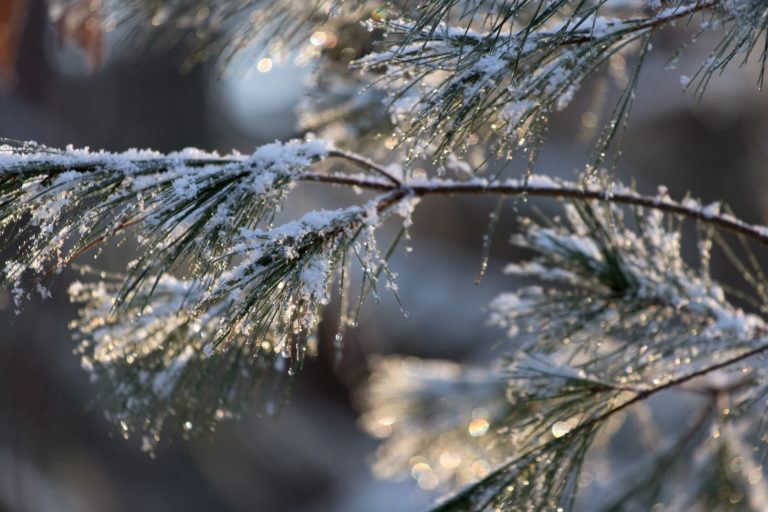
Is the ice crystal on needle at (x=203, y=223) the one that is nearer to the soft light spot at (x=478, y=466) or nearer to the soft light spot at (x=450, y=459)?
the soft light spot at (x=478, y=466)

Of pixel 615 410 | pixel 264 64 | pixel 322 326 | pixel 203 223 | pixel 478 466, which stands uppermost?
pixel 322 326

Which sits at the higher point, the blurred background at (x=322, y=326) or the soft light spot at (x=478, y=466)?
the blurred background at (x=322, y=326)

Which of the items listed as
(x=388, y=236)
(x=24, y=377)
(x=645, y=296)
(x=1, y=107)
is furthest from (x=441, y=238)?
(x=645, y=296)

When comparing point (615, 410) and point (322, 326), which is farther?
point (322, 326)

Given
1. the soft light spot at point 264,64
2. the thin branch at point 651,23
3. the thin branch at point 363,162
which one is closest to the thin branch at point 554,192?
the thin branch at point 363,162

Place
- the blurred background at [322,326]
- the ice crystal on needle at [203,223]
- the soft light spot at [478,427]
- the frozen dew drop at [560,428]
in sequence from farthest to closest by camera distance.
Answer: the blurred background at [322,326], the soft light spot at [478,427], the frozen dew drop at [560,428], the ice crystal on needle at [203,223]

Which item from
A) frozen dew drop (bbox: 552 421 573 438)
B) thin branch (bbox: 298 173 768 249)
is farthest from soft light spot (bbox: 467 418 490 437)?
thin branch (bbox: 298 173 768 249)

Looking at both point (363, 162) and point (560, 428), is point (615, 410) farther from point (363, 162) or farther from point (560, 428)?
point (363, 162)

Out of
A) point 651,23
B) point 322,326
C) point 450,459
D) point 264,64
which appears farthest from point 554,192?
point 322,326
